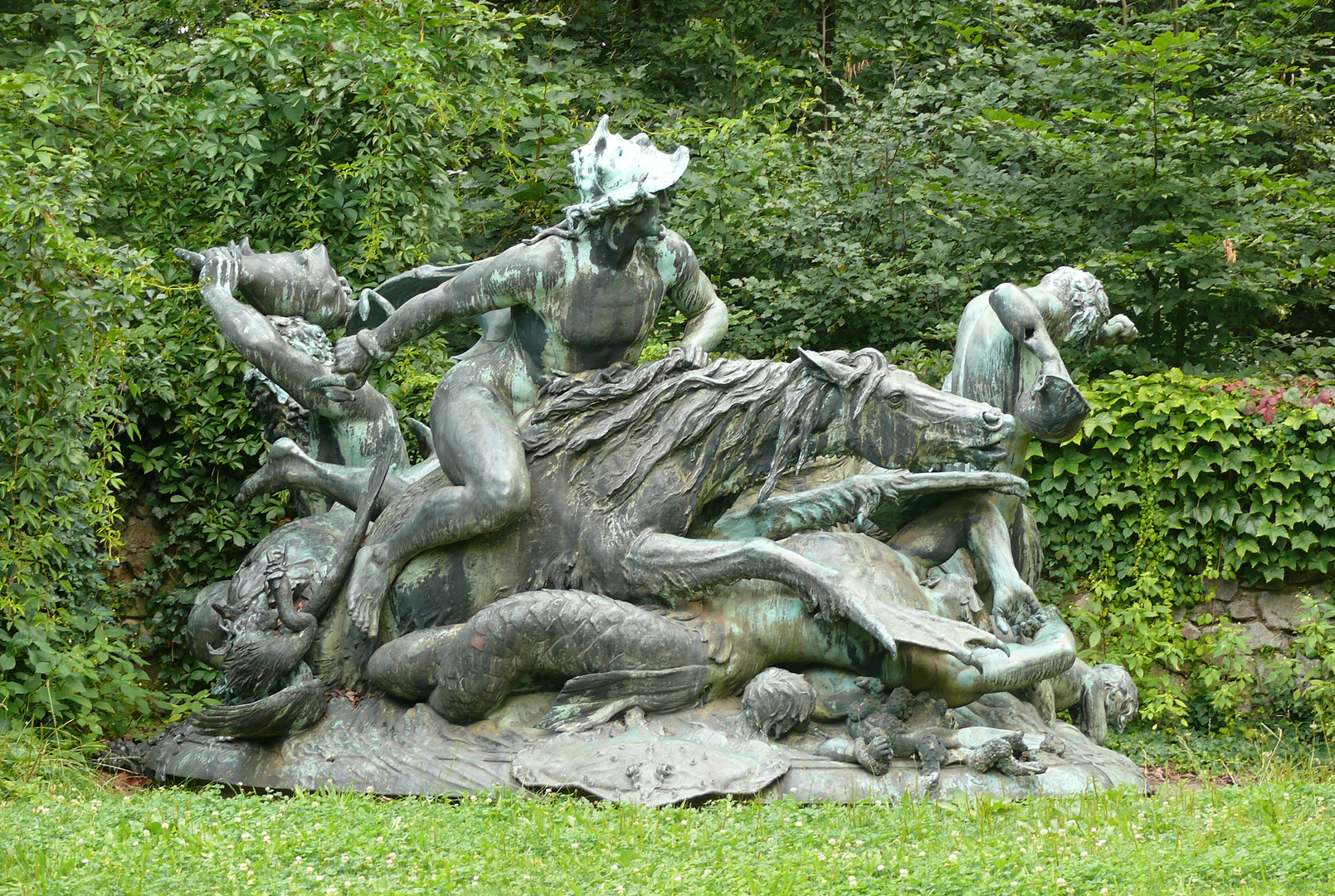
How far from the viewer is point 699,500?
6086 mm

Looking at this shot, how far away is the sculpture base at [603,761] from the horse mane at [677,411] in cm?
98

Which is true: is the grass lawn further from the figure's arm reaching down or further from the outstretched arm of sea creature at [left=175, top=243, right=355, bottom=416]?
the figure's arm reaching down

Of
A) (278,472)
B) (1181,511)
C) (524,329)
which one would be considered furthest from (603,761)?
(1181,511)

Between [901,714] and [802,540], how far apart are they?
0.79 metres

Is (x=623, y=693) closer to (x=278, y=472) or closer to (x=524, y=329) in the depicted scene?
(x=524, y=329)

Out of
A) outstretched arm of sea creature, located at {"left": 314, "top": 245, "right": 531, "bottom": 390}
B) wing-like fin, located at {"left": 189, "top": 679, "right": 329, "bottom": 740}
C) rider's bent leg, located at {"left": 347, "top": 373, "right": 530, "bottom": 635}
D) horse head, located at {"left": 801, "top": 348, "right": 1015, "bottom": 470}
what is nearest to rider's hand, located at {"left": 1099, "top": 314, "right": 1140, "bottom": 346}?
horse head, located at {"left": 801, "top": 348, "right": 1015, "bottom": 470}

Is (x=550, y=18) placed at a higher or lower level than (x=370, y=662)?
higher

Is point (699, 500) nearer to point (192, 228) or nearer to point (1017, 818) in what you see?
point (1017, 818)

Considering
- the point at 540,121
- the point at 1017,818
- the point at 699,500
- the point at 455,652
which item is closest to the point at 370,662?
the point at 455,652

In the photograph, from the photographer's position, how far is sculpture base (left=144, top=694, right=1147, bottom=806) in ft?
18.0

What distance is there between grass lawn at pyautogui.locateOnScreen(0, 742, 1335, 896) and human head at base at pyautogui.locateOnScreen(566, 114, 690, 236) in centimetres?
226

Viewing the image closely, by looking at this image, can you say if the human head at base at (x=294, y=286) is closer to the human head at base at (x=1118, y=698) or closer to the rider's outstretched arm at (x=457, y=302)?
the rider's outstretched arm at (x=457, y=302)

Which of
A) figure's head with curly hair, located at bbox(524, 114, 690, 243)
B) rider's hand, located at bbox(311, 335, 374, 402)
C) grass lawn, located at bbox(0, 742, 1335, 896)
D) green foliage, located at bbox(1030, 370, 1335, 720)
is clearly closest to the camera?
grass lawn, located at bbox(0, 742, 1335, 896)

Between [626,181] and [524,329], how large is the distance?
0.78 metres
